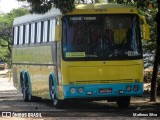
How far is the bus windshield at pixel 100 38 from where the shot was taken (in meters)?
18.0

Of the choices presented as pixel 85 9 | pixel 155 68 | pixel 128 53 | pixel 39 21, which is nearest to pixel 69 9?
pixel 85 9

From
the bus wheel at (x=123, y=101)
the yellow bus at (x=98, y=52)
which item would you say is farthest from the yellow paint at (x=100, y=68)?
the bus wheel at (x=123, y=101)

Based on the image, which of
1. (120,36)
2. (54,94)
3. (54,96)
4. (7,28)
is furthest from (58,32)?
(7,28)

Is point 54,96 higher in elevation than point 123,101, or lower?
higher

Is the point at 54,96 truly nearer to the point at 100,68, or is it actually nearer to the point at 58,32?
the point at 100,68

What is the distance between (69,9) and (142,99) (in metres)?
8.11

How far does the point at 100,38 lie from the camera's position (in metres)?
18.2

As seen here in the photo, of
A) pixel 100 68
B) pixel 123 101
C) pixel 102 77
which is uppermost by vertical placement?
pixel 100 68

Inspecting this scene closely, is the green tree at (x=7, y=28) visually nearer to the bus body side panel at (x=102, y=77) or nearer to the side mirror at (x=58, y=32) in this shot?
the side mirror at (x=58, y=32)

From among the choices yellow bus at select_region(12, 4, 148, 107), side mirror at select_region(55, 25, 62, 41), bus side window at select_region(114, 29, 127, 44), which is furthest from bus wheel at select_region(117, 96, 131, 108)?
side mirror at select_region(55, 25, 62, 41)

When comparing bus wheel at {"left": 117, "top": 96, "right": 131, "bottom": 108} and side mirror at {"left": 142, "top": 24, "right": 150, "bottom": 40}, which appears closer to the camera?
side mirror at {"left": 142, "top": 24, "right": 150, "bottom": 40}

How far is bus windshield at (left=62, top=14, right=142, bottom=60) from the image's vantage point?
59.2 feet

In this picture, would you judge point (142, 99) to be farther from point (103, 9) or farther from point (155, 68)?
point (103, 9)

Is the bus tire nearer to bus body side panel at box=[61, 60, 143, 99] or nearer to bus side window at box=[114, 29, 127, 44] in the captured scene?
bus body side panel at box=[61, 60, 143, 99]
